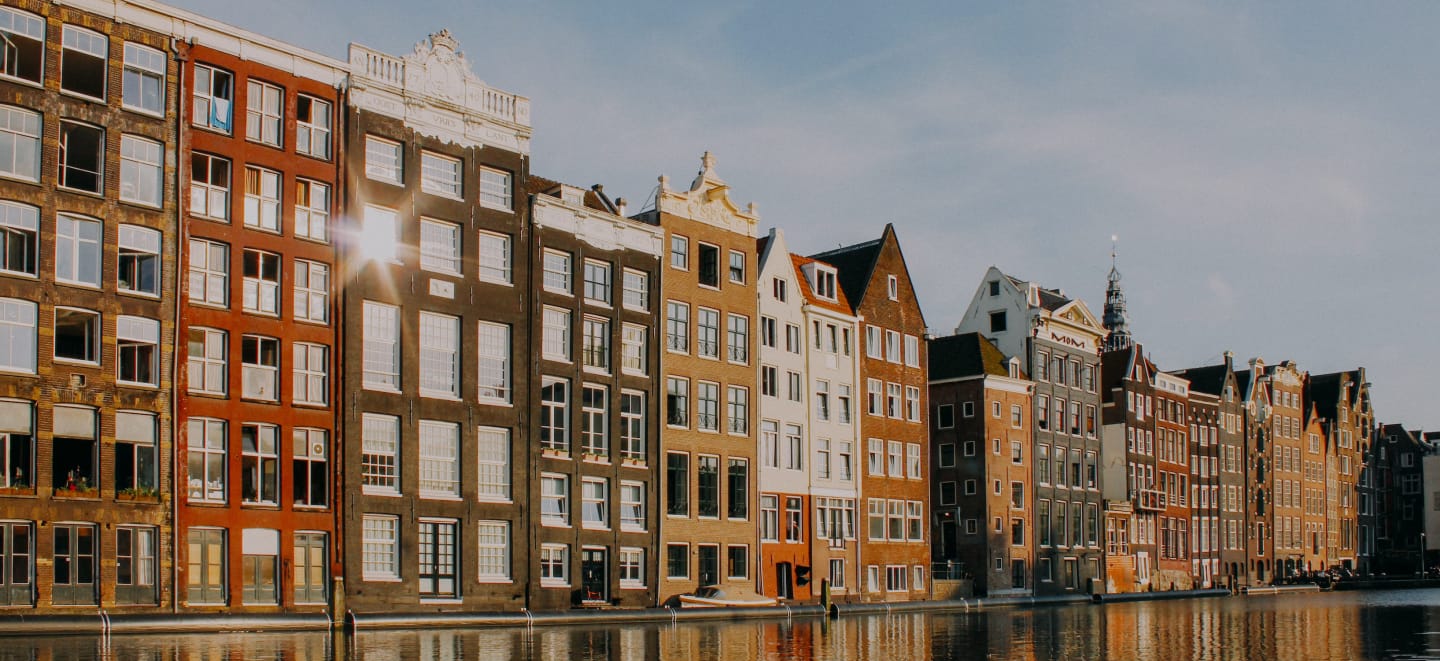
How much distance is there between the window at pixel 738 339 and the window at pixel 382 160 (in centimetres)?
2111

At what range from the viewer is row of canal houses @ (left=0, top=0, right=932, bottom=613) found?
1930 inches

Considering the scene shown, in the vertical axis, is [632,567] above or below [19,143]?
below

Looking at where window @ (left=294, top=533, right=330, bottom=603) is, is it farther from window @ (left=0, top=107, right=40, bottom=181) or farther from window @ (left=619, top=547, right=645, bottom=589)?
window @ (left=619, top=547, right=645, bottom=589)

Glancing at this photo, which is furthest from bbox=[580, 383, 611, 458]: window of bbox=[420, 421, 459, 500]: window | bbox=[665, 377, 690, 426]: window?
bbox=[420, 421, 459, 500]: window

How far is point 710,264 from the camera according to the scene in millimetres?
75000

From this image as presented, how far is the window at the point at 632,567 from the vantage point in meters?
67.3

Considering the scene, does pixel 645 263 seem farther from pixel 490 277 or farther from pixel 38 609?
pixel 38 609

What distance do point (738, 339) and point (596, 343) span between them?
10735mm

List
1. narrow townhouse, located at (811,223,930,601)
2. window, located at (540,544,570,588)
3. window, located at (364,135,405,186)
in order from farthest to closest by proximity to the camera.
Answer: narrow townhouse, located at (811,223,930,601) → window, located at (540,544,570,588) → window, located at (364,135,405,186)

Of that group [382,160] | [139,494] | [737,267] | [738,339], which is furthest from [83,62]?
[738,339]

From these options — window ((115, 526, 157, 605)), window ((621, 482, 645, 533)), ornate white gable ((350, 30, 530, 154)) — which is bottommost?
window ((115, 526, 157, 605))

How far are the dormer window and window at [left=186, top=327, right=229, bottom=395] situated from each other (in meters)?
36.8

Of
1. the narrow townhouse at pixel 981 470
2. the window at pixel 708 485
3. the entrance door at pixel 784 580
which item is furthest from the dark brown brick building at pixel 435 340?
the narrow townhouse at pixel 981 470

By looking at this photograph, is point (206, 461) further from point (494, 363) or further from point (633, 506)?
point (633, 506)
